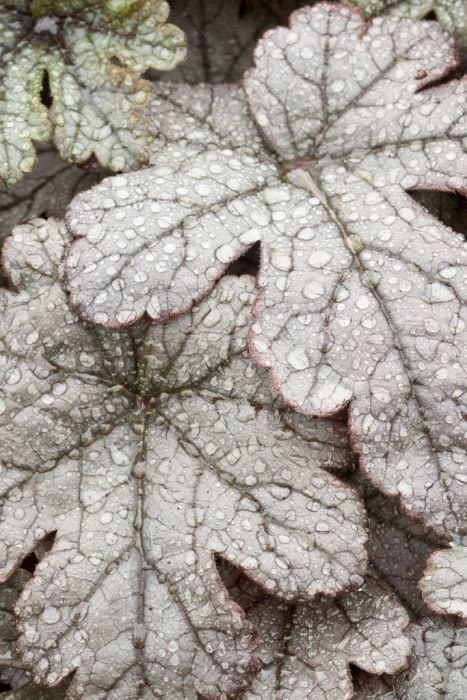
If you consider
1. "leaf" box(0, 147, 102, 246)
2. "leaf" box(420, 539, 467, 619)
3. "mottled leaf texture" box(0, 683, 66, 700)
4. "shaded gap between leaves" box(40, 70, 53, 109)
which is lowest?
"mottled leaf texture" box(0, 683, 66, 700)

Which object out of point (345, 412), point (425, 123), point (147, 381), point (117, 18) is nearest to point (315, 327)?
point (345, 412)

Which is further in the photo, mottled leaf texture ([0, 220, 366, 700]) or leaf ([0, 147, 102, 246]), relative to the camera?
leaf ([0, 147, 102, 246])

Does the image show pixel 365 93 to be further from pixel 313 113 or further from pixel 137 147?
pixel 137 147

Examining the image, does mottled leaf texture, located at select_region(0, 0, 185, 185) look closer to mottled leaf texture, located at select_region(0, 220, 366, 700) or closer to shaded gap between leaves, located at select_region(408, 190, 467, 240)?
mottled leaf texture, located at select_region(0, 220, 366, 700)

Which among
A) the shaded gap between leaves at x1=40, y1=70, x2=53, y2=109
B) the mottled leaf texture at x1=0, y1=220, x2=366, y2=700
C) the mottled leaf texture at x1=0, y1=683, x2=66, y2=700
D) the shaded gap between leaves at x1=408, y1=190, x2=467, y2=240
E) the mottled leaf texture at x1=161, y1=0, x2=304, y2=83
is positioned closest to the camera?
the mottled leaf texture at x1=0, y1=220, x2=366, y2=700

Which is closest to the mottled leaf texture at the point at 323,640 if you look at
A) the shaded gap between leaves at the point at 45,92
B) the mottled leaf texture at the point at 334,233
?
the mottled leaf texture at the point at 334,233

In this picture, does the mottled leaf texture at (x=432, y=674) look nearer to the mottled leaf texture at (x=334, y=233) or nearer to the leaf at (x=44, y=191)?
the mottled leaf texture at (x=334, y=233)

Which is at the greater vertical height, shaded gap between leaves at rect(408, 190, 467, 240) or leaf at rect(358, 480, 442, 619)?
shaded gap between leaves at rect(408, 190, 467, 240)

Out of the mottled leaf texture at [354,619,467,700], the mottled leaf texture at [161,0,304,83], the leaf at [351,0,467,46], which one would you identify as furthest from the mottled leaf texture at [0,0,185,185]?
the mottled leaf texture at [354,619,467,700]

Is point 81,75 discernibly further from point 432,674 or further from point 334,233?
point 432,674
